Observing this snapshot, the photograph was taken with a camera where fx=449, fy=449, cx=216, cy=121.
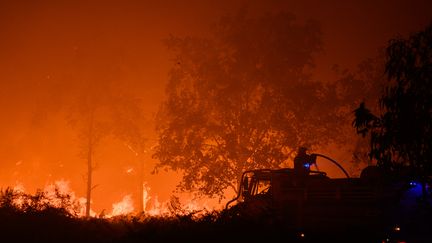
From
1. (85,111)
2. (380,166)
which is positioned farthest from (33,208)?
(85,111)

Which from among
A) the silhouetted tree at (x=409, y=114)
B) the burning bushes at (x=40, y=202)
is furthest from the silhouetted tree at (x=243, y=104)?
the silhouetted tree at (x=409, y=114)

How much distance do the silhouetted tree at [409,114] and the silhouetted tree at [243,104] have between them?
16.1 metres

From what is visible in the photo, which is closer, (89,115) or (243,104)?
(243,104)

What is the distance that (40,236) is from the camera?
1250 cm

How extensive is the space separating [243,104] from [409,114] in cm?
1807

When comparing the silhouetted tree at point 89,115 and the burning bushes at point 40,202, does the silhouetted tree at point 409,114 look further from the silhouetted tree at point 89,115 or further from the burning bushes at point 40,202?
the silhouetted tree at point 89,115

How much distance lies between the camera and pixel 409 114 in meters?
10.2

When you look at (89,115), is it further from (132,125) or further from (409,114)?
(409,114)

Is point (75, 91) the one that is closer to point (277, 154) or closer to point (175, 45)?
point (175, 45)

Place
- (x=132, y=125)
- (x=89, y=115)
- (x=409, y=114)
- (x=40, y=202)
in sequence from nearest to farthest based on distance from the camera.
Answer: (x=409, y=114) → (x=40, y=202) → (x=89, y=115) → (x=132, y=125)

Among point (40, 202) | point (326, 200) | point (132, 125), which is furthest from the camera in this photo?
point (132, 125)

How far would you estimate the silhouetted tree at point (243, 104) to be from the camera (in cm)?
2686

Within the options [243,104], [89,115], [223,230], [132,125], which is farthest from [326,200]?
[132,125]

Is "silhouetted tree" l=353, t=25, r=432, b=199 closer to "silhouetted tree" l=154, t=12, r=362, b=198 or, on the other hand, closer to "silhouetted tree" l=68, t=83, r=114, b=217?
"silhouetted tree" l=154, t=12, r=362, b=198
